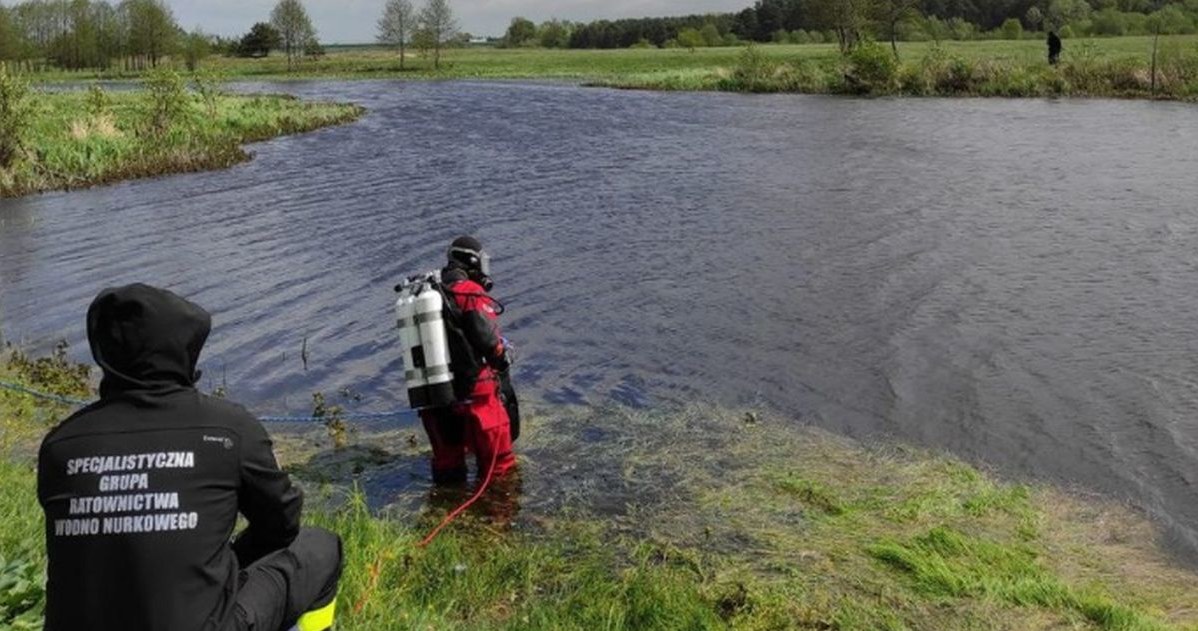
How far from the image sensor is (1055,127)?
36875 mm

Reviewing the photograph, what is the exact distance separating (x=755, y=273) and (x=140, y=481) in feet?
48.6

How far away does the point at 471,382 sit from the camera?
905 centimetres

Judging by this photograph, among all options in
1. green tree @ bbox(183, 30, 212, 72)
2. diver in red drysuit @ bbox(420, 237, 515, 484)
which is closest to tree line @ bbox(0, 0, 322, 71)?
green tree @ bbox(183, 30, 212, 72)

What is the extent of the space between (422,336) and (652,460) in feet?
8.58

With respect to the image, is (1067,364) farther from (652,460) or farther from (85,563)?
(85,563)

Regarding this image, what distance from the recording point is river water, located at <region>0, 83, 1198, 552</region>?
11.8 meters

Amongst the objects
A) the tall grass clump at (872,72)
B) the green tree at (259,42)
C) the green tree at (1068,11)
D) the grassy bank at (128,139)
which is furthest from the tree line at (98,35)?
the green tree at (1068,11)

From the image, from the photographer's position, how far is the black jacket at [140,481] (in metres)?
3.84

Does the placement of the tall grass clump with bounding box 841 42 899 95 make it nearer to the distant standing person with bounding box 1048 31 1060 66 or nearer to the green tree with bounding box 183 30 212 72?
the distant standing person with bounding box 1048 31 1060 66

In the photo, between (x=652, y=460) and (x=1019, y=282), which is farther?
(x=1019, y=282)

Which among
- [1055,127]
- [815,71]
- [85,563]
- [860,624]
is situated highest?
[815,71]

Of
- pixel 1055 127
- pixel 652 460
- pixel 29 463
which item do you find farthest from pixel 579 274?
pixel 1055 127

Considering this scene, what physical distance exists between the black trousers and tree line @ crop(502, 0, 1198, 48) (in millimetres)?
73127

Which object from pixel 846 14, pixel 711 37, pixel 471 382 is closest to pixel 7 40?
pixel 846 14
